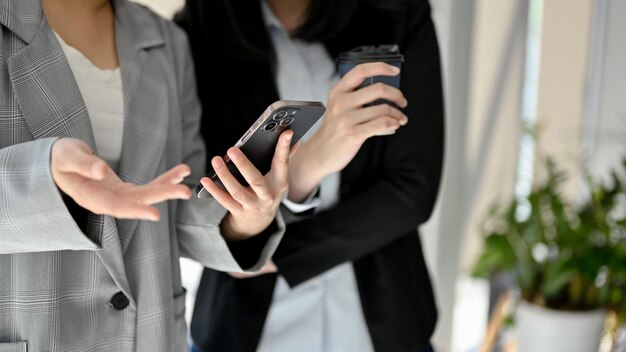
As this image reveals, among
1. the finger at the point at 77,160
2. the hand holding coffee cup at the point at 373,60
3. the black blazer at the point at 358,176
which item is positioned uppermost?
the finger at the point at 77,160

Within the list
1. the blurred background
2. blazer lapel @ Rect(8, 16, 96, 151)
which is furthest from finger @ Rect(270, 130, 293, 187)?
the blurred background

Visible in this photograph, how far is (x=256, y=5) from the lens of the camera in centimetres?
144

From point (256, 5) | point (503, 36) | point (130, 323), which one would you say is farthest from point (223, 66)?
point (503, 36)

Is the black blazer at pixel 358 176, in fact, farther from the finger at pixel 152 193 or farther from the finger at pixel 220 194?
the finger at pixel 152 193

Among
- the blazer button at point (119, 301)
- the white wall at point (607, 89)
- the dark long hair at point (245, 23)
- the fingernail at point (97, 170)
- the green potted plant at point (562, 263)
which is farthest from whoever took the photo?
the white wall at point (607, 89)

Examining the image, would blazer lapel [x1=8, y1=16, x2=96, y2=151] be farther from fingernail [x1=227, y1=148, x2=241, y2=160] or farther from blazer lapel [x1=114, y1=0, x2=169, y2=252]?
fingernail [x1=227, y1=148, x2=241, y2=160]

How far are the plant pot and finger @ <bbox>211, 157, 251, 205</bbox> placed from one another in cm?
220

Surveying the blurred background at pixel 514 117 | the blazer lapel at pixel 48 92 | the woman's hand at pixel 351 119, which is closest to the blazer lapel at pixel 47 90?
the blazer lapel at pixel 48 92

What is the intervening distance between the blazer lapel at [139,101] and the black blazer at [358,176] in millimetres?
212

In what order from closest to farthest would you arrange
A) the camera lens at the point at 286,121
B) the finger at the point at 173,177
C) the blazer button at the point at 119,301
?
the finger at the point at 173,177 → the camera lens at the point at 286,121 → the blazer button at the point at 119,301

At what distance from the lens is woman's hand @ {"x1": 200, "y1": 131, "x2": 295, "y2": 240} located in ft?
3.11

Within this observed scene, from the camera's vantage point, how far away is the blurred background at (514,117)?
10.1 feet

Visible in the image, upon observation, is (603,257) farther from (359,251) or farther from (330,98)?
(330,98)

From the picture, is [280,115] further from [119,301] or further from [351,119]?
[119,301]
